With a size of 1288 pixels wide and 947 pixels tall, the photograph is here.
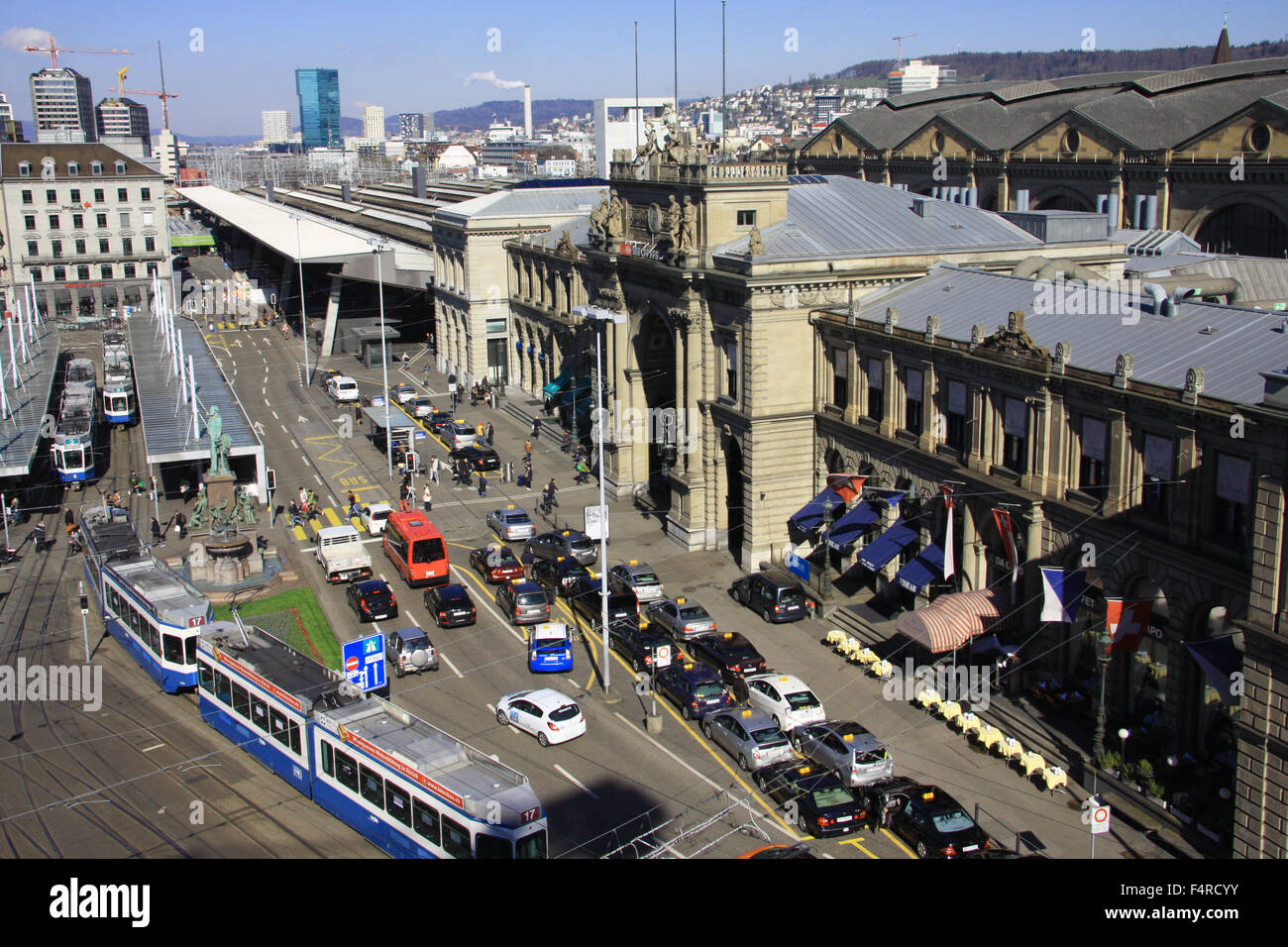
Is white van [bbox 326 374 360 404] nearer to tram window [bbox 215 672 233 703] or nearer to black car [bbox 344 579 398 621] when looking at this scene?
black car [bbox 344 579 398 621]

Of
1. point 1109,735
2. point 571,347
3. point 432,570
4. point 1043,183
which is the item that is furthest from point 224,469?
point 1043,183

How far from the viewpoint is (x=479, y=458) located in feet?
234

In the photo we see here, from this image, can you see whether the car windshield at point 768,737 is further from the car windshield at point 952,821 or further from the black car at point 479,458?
the black car at point 479,458

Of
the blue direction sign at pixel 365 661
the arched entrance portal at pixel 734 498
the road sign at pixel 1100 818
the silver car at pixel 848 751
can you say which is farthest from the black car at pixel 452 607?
the road sign at pixel 1100 818

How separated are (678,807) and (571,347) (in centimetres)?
5285

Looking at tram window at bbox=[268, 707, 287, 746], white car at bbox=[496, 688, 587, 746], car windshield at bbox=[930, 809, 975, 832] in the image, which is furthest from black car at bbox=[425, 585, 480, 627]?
→ car windshield at bbox=[930, 809, 975, 832]

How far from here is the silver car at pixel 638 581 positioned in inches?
1933

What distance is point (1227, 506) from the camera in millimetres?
31375

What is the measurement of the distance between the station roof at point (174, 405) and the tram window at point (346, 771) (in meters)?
36.7

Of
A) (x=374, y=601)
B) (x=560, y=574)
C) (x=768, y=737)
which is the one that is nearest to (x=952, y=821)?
(x=768, y=737)

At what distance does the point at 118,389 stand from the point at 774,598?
191 ft

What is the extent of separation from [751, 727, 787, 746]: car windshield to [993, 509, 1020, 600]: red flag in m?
10.4

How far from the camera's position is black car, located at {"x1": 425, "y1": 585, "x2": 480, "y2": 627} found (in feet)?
153

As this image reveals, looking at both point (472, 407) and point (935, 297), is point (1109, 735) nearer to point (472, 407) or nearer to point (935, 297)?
point (935, 297)
